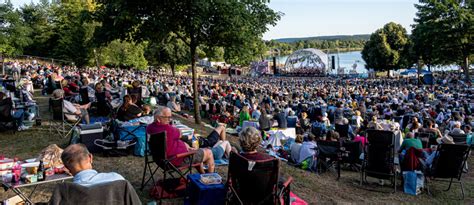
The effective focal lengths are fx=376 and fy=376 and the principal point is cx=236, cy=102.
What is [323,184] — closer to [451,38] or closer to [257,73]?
[451,38]

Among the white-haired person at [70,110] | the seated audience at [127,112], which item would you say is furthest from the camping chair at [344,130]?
the white-haired person at [70,110]

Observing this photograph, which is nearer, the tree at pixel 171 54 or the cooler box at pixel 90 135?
the cooler box at pixel 90 135

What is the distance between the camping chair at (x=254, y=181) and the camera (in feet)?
13.0

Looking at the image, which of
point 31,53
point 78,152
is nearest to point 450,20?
point 78,152

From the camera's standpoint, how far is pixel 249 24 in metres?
10.4

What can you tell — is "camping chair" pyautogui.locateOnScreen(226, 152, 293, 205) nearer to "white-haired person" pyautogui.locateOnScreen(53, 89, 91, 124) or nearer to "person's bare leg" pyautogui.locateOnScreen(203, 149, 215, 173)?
"person's bare leg" pyautogui.locateOnScreen(203, 149, 215, 173)

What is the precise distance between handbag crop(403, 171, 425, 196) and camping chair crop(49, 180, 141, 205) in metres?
5.74

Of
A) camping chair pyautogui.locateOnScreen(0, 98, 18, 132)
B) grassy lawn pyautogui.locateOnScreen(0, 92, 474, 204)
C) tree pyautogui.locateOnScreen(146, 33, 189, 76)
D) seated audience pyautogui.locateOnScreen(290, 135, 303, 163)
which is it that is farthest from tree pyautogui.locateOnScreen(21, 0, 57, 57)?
seated audience pyautogui.locateOnScreen(290, 135, 303, 163)

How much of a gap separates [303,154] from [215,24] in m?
4.38

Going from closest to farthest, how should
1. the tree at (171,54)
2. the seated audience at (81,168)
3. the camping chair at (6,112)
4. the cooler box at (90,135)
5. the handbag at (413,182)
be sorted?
the seated audience at (81,168), the handbag at (413,182), the cooler box at (90,135), the camping chair at (6,112), the tree at (171,54)

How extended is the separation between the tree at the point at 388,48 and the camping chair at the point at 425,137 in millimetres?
49182

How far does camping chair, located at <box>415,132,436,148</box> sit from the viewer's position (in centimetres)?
919

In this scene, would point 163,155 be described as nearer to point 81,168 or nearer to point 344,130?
point 81,168

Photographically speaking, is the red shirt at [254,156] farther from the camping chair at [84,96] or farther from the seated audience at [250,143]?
the camping chair at [84,96]
